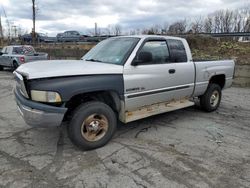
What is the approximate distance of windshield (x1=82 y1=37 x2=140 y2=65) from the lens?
4572mm

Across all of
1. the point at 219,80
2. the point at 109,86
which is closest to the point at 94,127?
the point at 109,86

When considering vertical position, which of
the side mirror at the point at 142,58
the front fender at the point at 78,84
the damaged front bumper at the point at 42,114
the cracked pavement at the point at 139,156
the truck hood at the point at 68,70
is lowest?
the cracked pavement at the point at 139,156

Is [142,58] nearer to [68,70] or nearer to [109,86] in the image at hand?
[109,86]

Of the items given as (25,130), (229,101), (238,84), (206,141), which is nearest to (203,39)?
(238,84)

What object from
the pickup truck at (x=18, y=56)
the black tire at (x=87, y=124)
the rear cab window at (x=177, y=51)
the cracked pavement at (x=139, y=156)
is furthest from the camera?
the pickup truck at (x=18, y=56)

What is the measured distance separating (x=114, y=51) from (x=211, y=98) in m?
3.03

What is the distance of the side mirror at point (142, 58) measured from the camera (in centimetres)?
448

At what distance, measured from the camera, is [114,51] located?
16.0ft

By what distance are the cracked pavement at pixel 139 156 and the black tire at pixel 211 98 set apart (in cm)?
65

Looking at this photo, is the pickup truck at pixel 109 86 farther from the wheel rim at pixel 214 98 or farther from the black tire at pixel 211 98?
the wheel rim at pixel 214 98

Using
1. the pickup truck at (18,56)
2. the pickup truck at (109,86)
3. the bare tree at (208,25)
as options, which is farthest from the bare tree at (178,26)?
the pickup truck at (109,86)

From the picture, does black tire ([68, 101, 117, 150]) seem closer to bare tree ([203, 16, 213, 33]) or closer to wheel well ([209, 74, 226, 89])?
wheel well ([209, 74, 226, 89])

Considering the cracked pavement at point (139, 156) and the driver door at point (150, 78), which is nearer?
the cracked pavement at point (139, 156)

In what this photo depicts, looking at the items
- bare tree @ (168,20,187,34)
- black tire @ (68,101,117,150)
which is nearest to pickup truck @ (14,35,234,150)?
black tire @ (68,101,117,150)
